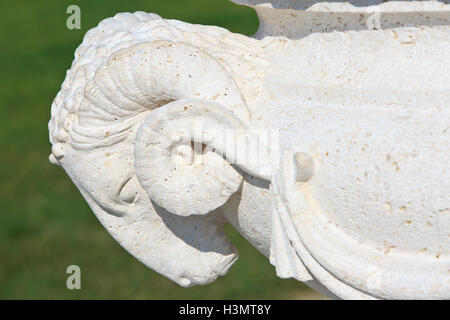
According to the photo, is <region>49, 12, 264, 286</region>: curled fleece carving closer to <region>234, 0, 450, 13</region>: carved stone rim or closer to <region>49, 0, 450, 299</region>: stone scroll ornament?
<region>49, 0, 450, 299</region>: stone scroll ornament

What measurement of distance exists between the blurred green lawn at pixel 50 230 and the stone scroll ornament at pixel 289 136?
2147 millimetres

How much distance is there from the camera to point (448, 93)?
1413 millimetres

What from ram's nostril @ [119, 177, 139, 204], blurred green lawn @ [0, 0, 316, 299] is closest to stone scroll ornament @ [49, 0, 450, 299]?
ram's nostril @ [119, 177, 139, 204]

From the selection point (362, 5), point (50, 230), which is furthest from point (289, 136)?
point (50, 230)

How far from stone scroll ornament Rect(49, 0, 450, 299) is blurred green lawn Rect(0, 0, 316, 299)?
7.04 feet

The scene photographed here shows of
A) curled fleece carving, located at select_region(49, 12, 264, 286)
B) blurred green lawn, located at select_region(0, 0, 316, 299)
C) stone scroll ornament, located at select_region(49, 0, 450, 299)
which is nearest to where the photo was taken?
stone scroll ornament, located at select_region(49, 0, 450, 299)

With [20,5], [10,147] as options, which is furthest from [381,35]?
[20,5]

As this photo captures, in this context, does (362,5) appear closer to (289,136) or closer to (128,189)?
(289,136)

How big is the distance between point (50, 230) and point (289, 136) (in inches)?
139

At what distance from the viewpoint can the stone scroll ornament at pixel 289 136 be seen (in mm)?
1420

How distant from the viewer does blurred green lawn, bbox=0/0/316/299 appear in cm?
397

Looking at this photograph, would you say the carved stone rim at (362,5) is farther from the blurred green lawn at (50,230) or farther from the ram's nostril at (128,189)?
the blurred green lawn at (50,230)

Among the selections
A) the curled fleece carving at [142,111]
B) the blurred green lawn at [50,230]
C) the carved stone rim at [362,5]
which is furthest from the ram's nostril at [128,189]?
the blurred green lawn at [50,230]

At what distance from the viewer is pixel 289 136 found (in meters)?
1.51
